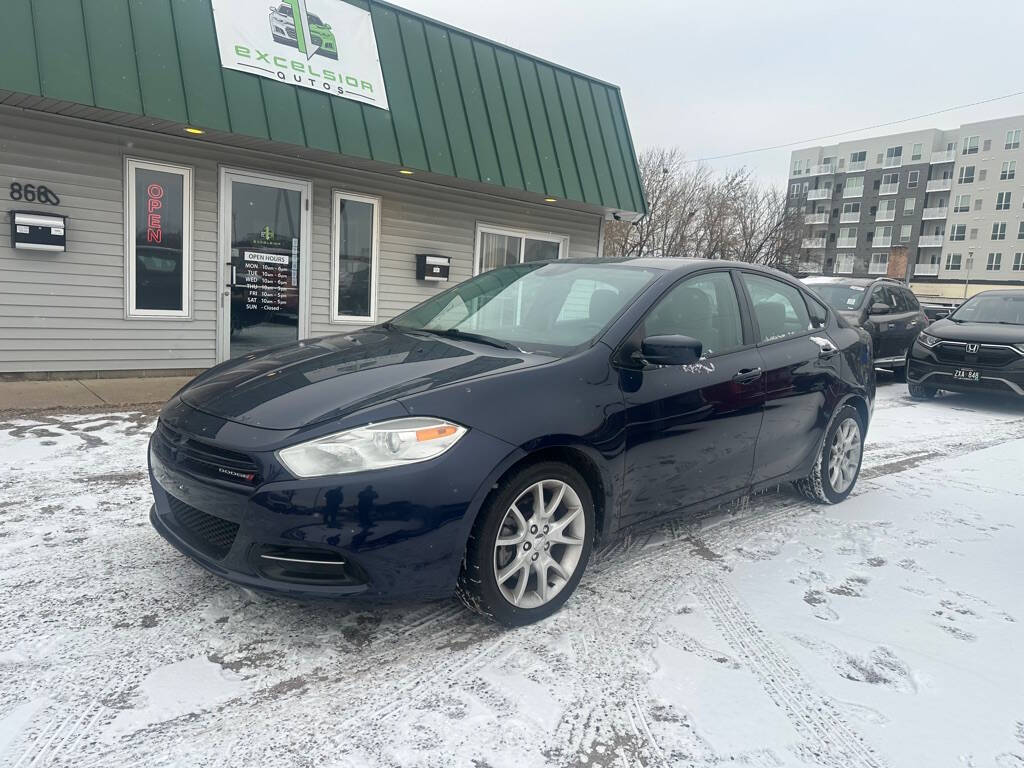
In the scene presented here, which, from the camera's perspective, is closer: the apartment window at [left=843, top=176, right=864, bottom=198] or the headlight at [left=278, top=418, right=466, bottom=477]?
the headlight at [left=278, top=418, right=466, bottom=477]

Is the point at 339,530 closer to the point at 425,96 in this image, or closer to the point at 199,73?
the point at 199,73

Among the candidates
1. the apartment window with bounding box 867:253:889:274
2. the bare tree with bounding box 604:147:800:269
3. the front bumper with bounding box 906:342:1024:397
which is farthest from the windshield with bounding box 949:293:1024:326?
the apartment window with bounding box 867:253:889:274

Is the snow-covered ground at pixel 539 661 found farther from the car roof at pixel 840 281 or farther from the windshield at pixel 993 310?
the car roof at pixel 840 281

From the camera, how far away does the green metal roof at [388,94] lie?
6.21 meters

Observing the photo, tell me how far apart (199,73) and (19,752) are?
6.51 m

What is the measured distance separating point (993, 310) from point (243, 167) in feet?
33.2

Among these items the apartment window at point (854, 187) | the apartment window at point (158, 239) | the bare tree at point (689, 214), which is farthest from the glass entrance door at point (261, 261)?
the apartment window at point (854, 187)

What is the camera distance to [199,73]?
686 cm

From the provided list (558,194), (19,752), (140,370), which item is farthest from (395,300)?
(19,752)

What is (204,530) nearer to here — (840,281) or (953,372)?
(953,372)

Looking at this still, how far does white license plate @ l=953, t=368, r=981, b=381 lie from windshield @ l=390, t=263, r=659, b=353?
24.3 feet

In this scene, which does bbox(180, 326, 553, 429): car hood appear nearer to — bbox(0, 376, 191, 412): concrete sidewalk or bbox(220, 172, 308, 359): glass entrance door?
bbox(0, 376, 191, 412): concrete sidewalk

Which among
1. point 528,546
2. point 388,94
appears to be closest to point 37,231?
point 388,94

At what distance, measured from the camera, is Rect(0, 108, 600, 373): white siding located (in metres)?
6.88
